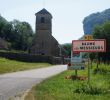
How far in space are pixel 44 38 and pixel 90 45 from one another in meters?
103

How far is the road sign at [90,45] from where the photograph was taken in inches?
801

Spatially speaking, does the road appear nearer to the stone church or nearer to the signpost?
the signpost

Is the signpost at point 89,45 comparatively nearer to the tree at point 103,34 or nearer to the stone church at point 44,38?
the tree at point 103,34

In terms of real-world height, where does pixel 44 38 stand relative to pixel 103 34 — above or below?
above

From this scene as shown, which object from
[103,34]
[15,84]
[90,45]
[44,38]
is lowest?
[15,84]

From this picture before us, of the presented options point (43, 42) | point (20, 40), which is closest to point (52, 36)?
point (43, 42)

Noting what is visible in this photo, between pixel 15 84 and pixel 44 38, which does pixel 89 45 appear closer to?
pixel 15 84

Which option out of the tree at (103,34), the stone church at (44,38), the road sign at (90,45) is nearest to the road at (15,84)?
the road sign at (90,45)

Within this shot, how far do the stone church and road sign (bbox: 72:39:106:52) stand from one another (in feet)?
333

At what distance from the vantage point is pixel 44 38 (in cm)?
12306

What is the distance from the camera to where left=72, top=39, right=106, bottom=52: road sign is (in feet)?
66.7

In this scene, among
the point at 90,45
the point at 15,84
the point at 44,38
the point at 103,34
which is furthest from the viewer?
the point at 44,38

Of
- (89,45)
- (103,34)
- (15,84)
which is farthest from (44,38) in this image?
(89,45)

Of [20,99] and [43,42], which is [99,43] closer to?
[20,99]
